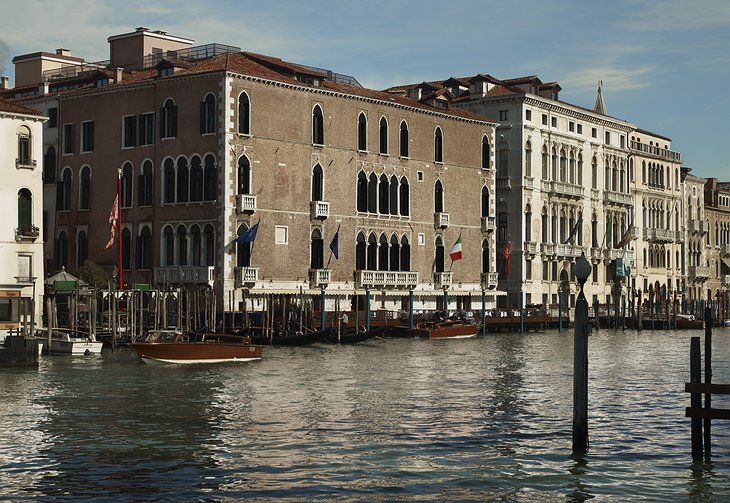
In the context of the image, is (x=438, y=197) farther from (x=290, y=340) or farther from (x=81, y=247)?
(x=290, y=340)

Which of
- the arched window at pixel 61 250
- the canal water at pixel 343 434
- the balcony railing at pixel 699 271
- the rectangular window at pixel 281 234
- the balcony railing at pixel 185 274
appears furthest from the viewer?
the balcony railing at pixel 699 271

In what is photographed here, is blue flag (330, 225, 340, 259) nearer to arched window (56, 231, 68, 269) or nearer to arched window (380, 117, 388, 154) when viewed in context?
arched window (380, 117, 388, 154)

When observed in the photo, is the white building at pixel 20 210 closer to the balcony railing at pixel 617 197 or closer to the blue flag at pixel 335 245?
the blue flag at pixel 335 245

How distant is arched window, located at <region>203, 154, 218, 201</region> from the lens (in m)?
47.2

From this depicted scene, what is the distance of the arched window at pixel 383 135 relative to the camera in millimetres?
53438

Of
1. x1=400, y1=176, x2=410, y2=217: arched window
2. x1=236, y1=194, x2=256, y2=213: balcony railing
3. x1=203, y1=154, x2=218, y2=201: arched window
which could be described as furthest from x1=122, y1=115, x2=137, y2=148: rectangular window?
x1=400, y1=176, x2=410, y2=217: arched window

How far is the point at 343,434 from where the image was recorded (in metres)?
20.4

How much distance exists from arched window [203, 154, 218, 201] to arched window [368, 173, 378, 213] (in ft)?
25.6

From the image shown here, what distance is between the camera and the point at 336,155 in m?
51.2

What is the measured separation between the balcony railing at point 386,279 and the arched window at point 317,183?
3.46 metres

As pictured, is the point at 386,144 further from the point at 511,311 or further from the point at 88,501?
the point at 88,501

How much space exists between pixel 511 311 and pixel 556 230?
1017 centimetres

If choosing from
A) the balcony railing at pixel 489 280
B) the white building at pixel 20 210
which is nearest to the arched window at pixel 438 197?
the balcony railing at pixel 489 280

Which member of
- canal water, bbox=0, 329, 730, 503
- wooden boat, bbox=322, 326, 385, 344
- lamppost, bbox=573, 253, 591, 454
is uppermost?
lamppost, bbox=573, 253, 591, 454
